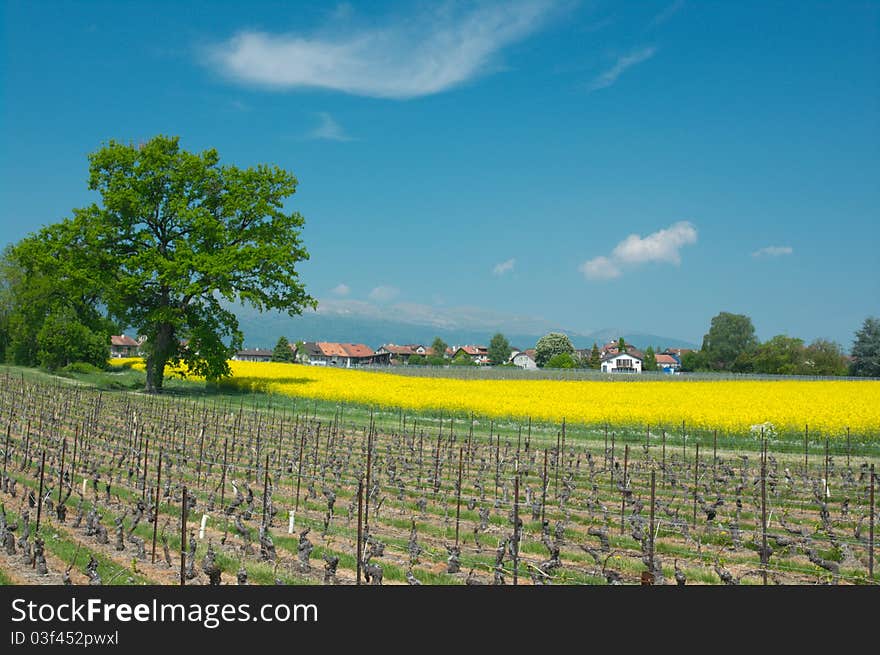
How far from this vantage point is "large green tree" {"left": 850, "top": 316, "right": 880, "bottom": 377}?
241 ft

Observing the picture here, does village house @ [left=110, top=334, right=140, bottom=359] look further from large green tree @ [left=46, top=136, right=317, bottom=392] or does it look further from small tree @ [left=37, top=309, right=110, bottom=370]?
large green tree @ [left=46, top=136, right=317, bottom=392]

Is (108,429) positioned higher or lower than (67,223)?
lower

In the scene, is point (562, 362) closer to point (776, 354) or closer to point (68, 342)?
point (776, 354)

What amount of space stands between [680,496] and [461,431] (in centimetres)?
1028

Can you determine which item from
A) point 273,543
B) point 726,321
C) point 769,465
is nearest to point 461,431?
point 769,465

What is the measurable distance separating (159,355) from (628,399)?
75.2 ft

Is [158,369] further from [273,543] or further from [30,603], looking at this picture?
[30,603]

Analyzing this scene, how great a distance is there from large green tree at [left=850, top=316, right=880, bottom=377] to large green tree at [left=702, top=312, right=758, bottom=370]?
1236 inches

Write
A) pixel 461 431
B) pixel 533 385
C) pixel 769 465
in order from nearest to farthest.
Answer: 1. pixel 769 465
2. pixel 461 431
3. pixel 533 385

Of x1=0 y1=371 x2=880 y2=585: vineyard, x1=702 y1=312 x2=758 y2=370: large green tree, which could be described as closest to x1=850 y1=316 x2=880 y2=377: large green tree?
x1=702 y1=312 x2=758 y2=370: large green tree

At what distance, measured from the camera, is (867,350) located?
74438 mm

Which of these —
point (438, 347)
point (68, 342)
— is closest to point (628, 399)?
point (68, 342)

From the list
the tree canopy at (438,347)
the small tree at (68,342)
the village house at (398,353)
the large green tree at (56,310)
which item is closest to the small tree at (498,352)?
the tree canopy at (438,347)

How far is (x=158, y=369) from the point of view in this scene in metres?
34.6
